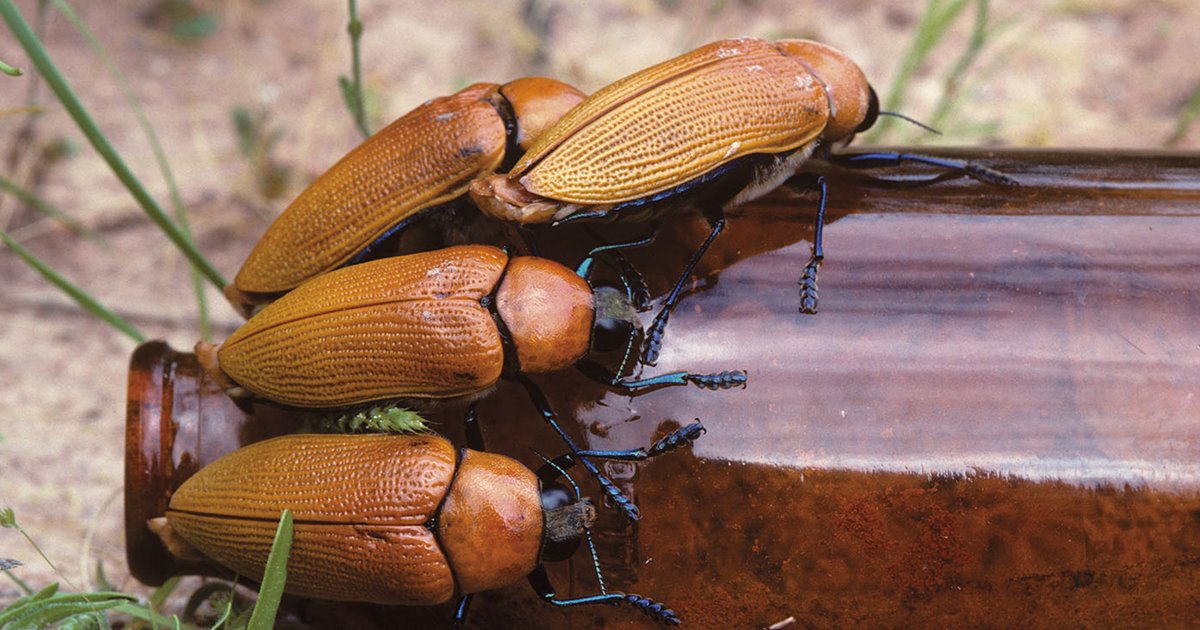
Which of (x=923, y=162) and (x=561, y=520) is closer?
(x=561, y=520)

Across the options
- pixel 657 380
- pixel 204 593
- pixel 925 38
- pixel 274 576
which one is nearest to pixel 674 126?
pixel 657 380

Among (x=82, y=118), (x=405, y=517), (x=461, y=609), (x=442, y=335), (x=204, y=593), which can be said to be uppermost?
(x=82, y=118)

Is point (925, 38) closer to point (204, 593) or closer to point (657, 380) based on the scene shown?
point (657, 380)

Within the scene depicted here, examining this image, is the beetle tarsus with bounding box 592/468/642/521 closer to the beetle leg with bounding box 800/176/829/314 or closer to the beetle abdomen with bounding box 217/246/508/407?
the beetle abdomen with bounding box 217/246/508/407

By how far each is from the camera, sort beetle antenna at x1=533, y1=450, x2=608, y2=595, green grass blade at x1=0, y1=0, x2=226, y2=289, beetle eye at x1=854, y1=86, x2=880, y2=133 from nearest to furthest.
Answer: beetle antenna at x1=533, y1=450, x2=608, y2=595 < beetle eye at x1=854, y1=86, x2=880, y2=133 < green grass blade at x1=0, y1=0, x2=226, y2=289

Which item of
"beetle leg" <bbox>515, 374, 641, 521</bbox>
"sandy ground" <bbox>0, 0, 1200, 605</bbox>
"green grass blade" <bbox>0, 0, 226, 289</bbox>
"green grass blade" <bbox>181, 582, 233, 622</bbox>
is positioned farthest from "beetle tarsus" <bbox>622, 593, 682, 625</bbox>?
"sandy ground" <bbox>0, 0, 1200, 605</bbox>

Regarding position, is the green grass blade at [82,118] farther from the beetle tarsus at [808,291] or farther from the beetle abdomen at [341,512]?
the beetle tarsus at [808,291]

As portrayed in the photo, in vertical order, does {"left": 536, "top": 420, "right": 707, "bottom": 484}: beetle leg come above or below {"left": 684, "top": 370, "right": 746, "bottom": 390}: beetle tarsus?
below
